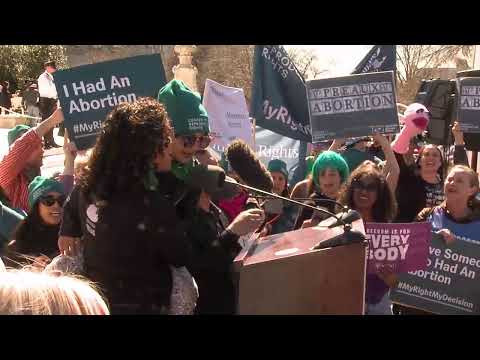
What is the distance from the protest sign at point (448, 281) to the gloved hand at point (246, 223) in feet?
5.63

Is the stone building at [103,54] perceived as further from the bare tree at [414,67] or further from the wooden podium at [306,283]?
the wooden podium at [306,283]

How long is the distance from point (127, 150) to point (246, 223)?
0.47 metres

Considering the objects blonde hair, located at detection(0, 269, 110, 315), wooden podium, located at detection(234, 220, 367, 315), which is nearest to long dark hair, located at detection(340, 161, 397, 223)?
wooden podium, located at detection(234, 220, 367, 315)

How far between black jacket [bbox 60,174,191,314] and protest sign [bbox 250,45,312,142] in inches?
154

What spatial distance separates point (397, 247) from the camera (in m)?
3.53

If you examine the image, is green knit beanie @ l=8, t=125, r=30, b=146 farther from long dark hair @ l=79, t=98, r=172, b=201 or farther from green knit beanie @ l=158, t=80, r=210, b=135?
long dark hair @ l=79, t=98, r=172, b=201

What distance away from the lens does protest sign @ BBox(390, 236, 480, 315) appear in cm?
400

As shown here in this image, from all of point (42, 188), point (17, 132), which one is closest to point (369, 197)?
point (42, 188)

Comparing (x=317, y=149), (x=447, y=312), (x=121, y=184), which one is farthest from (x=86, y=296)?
(x=317, y=149)

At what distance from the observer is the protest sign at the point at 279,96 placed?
6273mm

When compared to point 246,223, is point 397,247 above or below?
below

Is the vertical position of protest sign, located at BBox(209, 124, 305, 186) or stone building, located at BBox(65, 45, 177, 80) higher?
stone building, located at BBox(65, 45, 177, 80)

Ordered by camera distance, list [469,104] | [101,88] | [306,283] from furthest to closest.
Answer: [469,104]
[101,88]
[306,283]

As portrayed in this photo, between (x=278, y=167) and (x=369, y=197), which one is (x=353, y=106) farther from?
(x=369, y=197)
